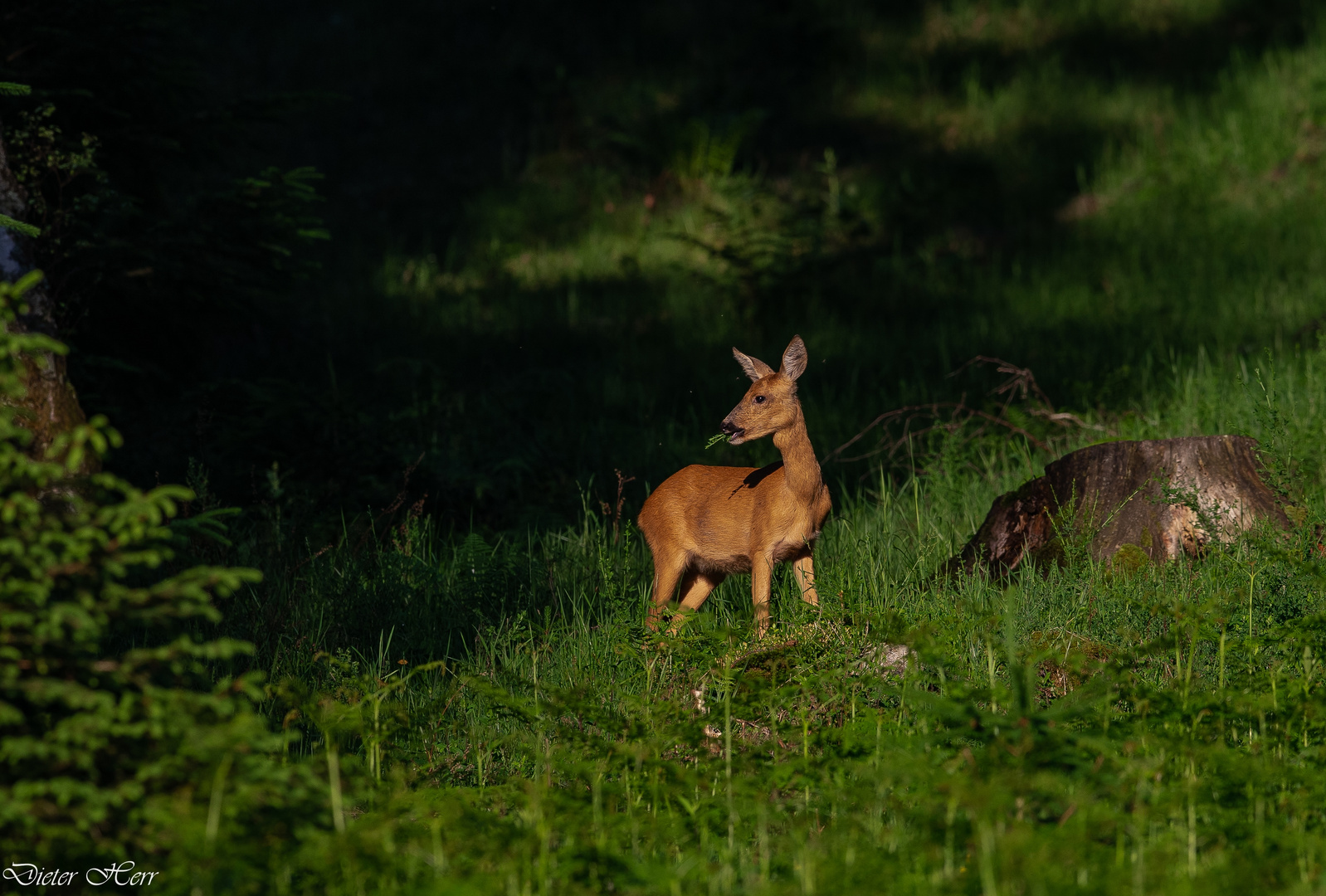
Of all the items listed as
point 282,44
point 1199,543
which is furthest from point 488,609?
point 282,44

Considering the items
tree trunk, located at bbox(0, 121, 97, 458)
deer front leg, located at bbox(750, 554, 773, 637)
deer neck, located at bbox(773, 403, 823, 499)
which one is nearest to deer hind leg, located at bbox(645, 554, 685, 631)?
deer front leg, located at bbox(750, 554, 773, 637)

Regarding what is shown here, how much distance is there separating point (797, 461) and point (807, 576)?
582 mm

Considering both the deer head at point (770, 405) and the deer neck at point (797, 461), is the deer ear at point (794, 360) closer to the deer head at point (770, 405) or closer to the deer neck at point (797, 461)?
the deer head at point (770, 405)

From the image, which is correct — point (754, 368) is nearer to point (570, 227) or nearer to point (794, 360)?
point (794, 360)

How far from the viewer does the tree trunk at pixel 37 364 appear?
504 centimetres

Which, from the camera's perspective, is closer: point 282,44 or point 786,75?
point 786,75

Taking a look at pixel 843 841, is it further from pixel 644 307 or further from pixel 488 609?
pixel 644 307

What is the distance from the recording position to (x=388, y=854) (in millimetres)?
2828

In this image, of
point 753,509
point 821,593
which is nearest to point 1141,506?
point 821,593

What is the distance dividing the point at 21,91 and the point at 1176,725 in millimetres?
5203

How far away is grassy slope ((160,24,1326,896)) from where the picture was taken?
9.46 feet

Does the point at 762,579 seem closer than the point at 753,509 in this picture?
Yes

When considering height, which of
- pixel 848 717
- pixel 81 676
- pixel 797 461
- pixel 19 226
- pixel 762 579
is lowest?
pixel 848 717

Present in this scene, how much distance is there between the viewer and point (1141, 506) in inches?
245
